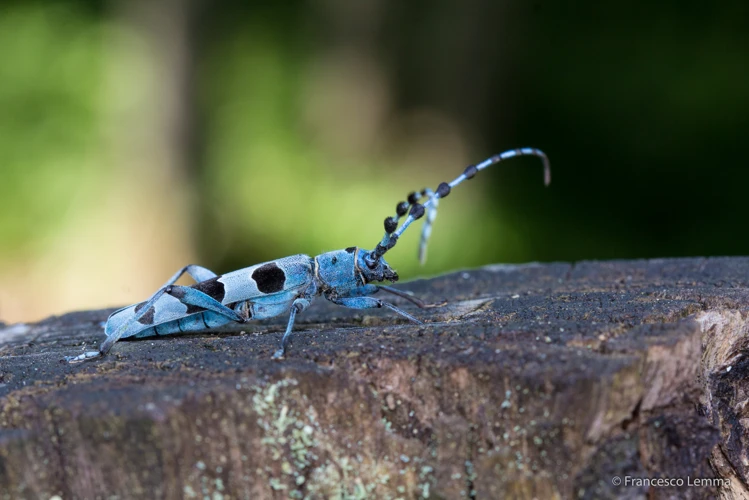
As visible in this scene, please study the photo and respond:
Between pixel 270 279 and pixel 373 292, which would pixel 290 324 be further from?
pixel 373 292

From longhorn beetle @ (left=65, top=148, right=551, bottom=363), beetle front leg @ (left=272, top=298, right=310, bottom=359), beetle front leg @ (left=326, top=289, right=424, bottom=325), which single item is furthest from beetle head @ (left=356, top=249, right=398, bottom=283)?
beetle front leg @ (left=272, top=298, right=310, bottom=359)

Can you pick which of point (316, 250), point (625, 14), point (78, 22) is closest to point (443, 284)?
point (316, 250)

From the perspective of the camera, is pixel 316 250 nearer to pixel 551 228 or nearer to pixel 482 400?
pixel 551 228

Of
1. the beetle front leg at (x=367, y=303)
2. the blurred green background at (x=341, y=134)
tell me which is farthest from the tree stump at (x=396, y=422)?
the blurred green background at (x=341, y=134)

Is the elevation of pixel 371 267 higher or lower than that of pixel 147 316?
higher

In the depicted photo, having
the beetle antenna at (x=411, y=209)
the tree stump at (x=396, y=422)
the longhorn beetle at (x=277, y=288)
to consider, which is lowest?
the tree stump at (x=396, y=422)

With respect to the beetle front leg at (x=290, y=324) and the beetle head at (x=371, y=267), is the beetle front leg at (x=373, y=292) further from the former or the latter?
the beetle front leg at (x=290, y=324)

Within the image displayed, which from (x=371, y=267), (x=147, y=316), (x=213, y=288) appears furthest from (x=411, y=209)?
(x=147, y=316)

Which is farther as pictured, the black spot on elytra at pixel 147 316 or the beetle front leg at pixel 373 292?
the beetle front leg at pixel 373 292
